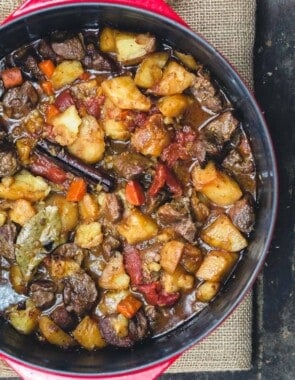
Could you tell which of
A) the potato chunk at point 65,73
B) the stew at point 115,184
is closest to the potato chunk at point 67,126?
the stew at point 115,184

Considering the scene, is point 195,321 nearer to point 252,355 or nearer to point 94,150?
point 252,355

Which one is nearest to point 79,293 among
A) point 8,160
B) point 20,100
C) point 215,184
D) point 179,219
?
point 179,219

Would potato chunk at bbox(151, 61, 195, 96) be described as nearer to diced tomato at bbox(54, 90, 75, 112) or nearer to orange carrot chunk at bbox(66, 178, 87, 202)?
diced tomato at bbox(54, 90, 75, 112)

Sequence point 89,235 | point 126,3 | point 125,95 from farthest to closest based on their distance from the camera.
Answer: point 89,235
point 125,95
point 126,3

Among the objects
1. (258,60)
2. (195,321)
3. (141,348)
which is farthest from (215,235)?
(258,60)

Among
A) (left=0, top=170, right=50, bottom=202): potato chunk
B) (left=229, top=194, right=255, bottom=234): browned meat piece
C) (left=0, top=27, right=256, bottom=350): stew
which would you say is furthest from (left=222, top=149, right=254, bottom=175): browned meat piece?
(left=0, top=170, right=50, bottom=202): potato chunk

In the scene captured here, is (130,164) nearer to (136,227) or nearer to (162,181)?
(162,181)

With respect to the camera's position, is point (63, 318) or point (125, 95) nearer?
point (125, 95)
